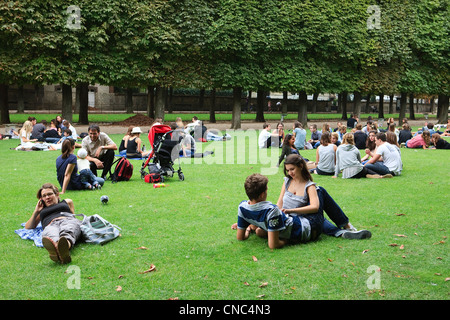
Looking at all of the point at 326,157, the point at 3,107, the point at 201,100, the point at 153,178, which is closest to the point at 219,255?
the point at 153,178

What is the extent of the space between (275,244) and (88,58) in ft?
73.5

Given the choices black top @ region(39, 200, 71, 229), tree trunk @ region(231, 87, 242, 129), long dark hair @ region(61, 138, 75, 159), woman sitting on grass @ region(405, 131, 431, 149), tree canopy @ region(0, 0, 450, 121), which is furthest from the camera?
tree trunk @ region(231, 87, 242, 129)

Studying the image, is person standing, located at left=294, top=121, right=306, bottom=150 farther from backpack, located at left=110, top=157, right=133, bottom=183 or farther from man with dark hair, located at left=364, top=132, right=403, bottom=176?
backpack, located at left=110, top=157, right=133, bottom=183

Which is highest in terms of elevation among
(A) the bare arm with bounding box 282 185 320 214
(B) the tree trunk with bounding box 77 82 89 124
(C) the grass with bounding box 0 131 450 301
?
(B) the tree trunk with bounding box 77 82 89 124

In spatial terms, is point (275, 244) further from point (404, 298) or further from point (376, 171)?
point (376, 171)

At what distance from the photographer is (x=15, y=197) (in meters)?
10.2

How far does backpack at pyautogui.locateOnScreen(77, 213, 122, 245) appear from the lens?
22.6 ft

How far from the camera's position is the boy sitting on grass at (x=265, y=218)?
6.29 meters

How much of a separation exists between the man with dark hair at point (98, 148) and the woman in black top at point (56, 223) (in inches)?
192

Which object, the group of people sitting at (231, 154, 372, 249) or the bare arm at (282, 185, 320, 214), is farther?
the bare arm at (282, 185, 320, 214)

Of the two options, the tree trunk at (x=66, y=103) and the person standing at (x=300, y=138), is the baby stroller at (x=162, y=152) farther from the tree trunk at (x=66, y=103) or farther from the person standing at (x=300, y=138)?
the tree trunk at (x=66, y=103)

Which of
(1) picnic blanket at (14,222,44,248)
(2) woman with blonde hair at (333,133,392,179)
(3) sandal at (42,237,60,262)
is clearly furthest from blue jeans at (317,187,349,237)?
(2) woman with blonde hair at (333,133,392,179)

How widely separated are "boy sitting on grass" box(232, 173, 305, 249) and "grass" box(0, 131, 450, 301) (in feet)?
0.58

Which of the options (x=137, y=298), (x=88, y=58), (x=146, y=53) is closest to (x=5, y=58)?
(x=88, y=58)
